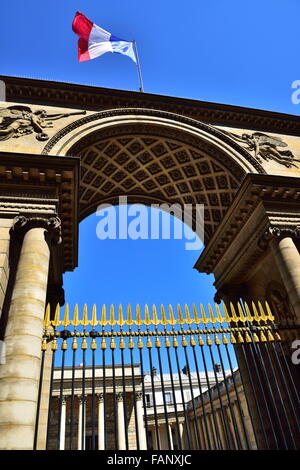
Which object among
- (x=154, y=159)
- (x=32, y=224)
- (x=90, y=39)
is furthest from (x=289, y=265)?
(x=90, y=39)

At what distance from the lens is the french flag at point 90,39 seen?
1456 centimetres

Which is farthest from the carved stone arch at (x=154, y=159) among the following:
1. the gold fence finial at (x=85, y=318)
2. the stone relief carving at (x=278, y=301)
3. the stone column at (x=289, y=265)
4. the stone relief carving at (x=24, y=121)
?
the gold fence finial at (x=85, y=318)

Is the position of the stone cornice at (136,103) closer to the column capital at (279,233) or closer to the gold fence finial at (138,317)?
the column capital at (279,233)

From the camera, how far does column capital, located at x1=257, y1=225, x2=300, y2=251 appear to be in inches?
409

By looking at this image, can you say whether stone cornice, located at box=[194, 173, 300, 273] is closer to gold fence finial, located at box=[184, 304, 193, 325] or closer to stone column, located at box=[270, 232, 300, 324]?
stone column, located at box=[270, 232, 300, 324]

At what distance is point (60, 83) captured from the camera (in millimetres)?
13102

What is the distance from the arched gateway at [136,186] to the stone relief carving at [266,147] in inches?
2.2

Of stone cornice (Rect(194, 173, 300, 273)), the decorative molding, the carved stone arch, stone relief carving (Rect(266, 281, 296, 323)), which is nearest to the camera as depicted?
stone cornice (Rect(194, 173, 300, 273))

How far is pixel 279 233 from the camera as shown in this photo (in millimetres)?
10359

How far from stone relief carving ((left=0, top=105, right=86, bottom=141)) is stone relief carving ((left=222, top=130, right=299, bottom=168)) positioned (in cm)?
744

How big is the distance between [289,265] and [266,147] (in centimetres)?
631

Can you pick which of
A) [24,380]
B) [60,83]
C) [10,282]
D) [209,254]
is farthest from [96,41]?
[24,380]

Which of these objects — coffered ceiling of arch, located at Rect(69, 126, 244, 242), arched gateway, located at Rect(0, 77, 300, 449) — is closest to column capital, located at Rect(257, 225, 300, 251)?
arched gateway, located at Rect(0, 77, 300, 449)
